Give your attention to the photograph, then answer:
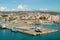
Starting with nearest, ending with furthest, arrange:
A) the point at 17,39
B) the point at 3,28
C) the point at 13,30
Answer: the point at 17,39 < the point at 13,30 < the point at 3,28

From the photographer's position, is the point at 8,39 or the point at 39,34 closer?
the point at 8,39

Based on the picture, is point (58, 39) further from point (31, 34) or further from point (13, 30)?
point (13, 30)

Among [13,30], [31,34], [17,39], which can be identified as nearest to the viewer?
[17,39]

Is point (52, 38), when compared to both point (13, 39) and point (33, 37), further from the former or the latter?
point (13, 39)

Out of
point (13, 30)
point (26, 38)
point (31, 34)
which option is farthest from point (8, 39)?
point (13, 30)

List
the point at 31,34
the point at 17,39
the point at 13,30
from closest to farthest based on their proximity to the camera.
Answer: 1. the point at 17,39
2. the point at 31,34
3. the point at 13,30

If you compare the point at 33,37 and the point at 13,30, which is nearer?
the point at 33,37

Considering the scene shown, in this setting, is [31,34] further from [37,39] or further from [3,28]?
[3,28]

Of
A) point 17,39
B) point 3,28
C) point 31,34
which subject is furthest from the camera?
point 3,28

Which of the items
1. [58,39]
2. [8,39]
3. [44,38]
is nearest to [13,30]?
[8,39]
